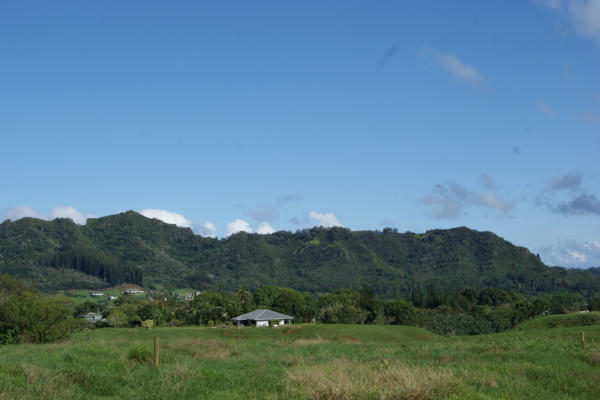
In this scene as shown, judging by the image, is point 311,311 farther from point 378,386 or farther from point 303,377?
point 378,386

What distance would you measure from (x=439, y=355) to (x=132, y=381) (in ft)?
41.0

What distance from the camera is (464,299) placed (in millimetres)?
156875

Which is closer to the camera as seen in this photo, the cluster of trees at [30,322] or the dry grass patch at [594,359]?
the dry grass patch at [594,359]

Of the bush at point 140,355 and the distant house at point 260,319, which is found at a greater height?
the distant house at point 260,319

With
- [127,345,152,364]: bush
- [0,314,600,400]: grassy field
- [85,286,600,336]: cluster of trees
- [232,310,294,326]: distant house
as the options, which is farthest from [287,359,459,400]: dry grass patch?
[85,286,600,336]: cluster of trees

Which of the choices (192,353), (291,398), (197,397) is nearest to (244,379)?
(197,397)

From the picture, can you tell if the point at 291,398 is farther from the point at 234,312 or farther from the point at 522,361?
the point at 234,312

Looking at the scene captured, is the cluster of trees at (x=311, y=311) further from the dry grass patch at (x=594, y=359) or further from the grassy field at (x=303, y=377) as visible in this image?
the dry grass patch at (x=594, y=359)

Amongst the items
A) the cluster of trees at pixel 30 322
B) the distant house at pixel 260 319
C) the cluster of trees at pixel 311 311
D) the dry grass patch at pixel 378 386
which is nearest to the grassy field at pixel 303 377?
the dry grass patch at pixel 378 386

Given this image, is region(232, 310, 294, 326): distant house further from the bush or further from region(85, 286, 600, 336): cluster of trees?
the bush

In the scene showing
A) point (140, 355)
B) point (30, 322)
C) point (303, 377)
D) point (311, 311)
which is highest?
point (311, 311)

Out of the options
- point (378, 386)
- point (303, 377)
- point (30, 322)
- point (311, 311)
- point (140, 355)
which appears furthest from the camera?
point (311, 311)

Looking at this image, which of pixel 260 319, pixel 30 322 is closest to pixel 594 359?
pixel 30 322

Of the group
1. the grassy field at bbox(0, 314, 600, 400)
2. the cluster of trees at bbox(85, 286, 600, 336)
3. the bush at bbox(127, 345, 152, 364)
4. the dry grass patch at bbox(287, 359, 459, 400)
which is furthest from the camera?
the cluster of trees at bbox(85, 286, 600, 336)
